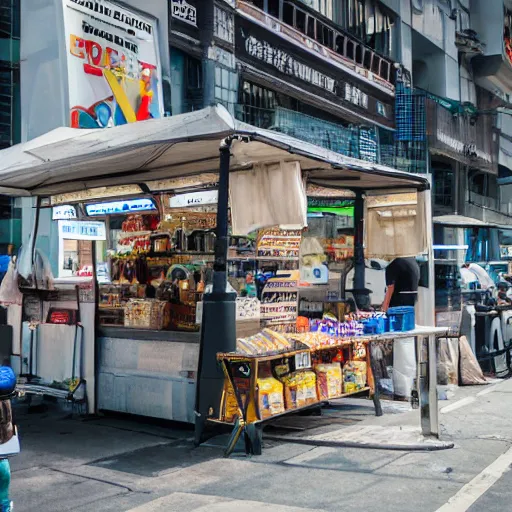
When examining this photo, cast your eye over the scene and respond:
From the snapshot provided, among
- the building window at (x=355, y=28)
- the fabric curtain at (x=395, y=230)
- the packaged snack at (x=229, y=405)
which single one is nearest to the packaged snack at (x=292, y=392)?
the packaged snack at (x=229, y=405)

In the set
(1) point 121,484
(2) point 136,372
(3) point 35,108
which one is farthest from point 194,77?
(1) point 121,484

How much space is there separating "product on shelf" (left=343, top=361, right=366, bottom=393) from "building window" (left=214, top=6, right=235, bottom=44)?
8724 millimetres

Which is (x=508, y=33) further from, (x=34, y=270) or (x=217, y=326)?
(x=217, y=326)

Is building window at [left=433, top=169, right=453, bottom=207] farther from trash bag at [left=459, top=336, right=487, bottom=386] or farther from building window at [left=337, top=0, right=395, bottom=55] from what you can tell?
trash bag at [left=459, top=336, right=487, bottom=386]

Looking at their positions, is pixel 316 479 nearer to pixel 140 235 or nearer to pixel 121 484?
pixel 121 484

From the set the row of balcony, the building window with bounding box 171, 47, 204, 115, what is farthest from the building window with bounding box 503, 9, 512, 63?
the building window with bounding box 171, 47, 204, 115

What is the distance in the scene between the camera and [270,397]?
6.69m

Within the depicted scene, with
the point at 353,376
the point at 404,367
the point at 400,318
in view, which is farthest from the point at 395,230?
the point at 353,376

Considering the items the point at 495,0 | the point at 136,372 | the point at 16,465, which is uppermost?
the point at 495,0

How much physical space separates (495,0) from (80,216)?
24.1m

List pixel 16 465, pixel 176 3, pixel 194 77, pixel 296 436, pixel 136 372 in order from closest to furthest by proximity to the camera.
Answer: pixel 16 465, pixel 296 436, pixel 136 372, pixel 176 3, pixel 194 77

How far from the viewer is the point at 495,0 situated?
2777 centimetres

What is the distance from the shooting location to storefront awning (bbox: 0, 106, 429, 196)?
6344 mm

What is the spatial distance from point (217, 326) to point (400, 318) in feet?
6.97
